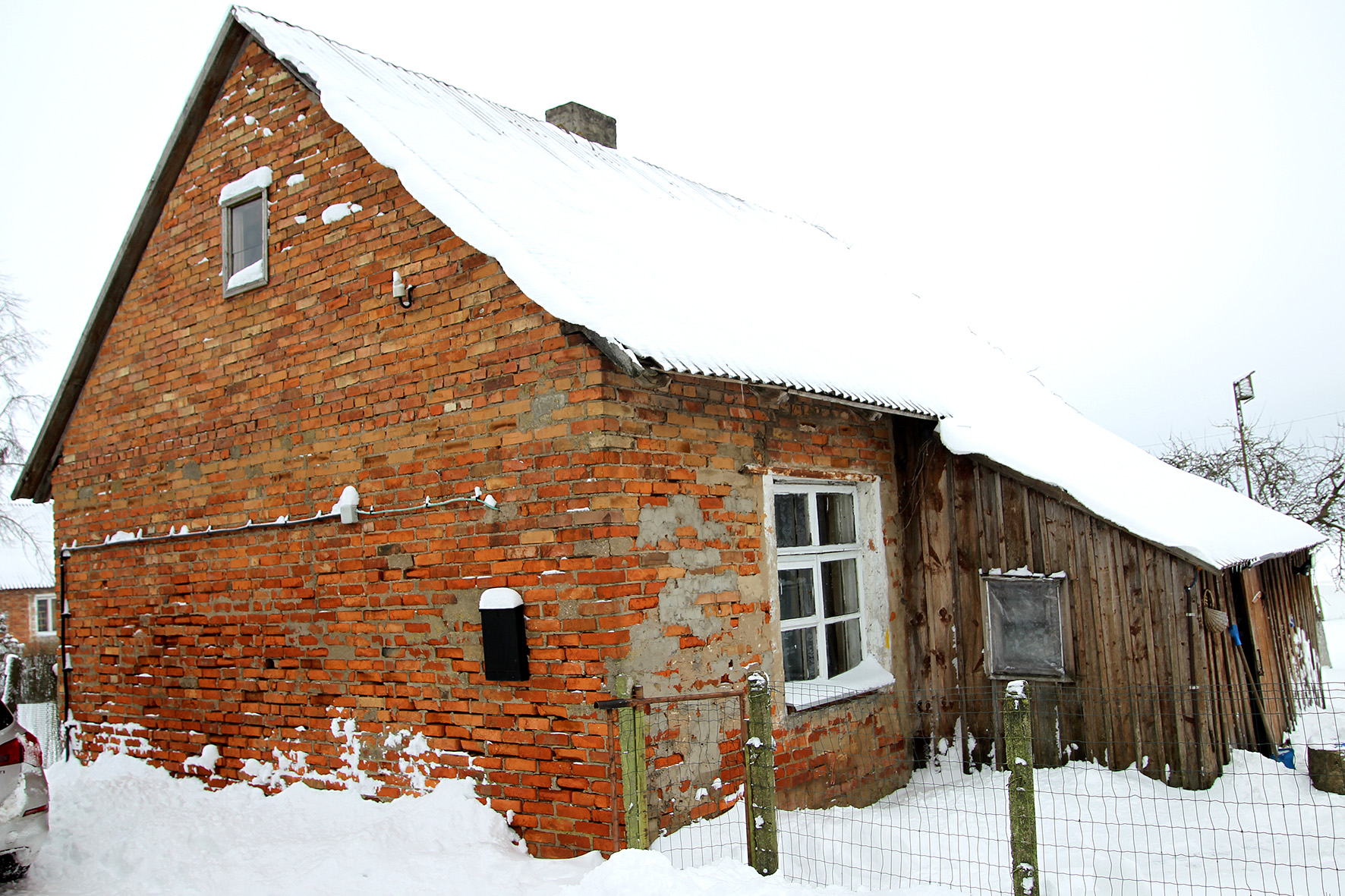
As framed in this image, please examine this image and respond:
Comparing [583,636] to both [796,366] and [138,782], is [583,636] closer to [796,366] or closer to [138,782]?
[796,366]

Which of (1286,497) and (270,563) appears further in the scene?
(1286,497)

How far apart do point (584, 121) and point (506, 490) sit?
21.6ft

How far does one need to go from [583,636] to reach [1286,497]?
20.3 meters

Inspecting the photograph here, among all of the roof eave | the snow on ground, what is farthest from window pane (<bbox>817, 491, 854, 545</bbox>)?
the roof eave

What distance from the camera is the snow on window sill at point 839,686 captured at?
652 centimetres

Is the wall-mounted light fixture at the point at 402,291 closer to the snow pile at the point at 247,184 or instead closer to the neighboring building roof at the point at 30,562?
the snow pile at the point at 247,184

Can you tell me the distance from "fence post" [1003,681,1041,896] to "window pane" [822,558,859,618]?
10.6 ft

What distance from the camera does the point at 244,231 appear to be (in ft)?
24.5

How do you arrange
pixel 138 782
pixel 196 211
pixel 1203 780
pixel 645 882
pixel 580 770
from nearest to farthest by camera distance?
pixel 645 882, pixel 580 770, pixel 1203 780, pixel 138 782, pixel 196 211

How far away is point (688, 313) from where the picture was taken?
5.92 metres

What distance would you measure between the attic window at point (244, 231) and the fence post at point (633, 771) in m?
4.35

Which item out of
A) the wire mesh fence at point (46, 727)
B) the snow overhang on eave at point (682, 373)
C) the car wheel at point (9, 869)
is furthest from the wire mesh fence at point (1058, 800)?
the wire mesh fence at point (46, 727)

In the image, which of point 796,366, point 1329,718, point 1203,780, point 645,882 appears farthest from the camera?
point 1329,718

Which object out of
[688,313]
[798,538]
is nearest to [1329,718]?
[798,538]
